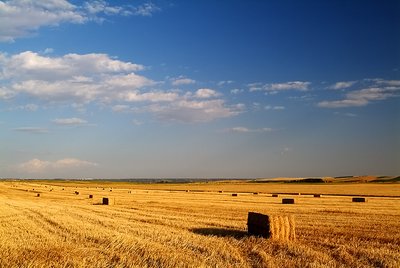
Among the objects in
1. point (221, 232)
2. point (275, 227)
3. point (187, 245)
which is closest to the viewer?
point (187, 245)

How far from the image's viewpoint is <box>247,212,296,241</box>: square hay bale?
1307cm

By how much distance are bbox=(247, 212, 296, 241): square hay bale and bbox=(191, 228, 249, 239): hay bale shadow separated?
68cm

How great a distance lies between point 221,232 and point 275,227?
82.0 inches

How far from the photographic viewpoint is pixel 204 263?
952 centimetres

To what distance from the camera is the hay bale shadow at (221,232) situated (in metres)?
13.9

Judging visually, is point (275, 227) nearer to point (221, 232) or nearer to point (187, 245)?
point (221, 232)

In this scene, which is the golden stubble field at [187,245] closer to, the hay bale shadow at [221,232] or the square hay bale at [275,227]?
the hay bale shadow at [221,232]

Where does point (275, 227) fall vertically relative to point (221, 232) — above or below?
above

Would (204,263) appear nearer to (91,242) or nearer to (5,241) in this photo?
(91,242)

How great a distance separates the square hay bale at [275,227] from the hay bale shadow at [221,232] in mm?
682

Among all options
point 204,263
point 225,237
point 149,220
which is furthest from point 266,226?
point 149,220

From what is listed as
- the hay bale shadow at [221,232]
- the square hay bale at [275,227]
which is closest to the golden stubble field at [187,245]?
the hay bale shadow at [221,232]

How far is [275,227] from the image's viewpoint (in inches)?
517

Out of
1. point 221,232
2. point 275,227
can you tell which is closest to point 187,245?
point 275,227
